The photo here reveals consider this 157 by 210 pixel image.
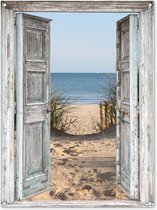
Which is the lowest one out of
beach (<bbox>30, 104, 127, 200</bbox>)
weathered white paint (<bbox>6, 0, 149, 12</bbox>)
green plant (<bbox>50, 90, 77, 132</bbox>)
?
beach (<bbox>30, 104, 127, 200</bbox>)

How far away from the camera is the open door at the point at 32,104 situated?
4.60m

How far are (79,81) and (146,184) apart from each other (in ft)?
126

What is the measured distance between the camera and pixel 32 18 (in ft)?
16.1

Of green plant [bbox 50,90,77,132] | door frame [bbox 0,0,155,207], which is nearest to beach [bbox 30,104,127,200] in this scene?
green plant [bbox 50,90,77,132]

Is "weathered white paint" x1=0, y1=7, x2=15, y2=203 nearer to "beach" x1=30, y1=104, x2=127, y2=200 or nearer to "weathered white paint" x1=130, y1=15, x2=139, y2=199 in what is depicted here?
"beach" x1=30, y1=104, x2=127, y2=200

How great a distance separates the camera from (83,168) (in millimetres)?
6668

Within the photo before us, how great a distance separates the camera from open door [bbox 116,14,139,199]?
4586 mm

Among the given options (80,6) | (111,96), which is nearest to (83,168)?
(80,6)

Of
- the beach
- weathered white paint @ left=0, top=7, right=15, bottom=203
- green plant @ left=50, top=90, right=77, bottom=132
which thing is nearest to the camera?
weathered white paint @ left=0, top=7, right=15, bottom=203

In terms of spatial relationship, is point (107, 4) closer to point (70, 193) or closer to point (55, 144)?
point (70, 193)

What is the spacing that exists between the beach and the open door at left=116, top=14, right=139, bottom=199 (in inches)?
12.6

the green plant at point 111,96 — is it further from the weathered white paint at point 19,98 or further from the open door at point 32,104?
the weathered white paint at point 19,98

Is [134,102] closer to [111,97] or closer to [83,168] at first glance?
[83,168]

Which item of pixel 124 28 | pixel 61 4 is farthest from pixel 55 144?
pixel 61 4
